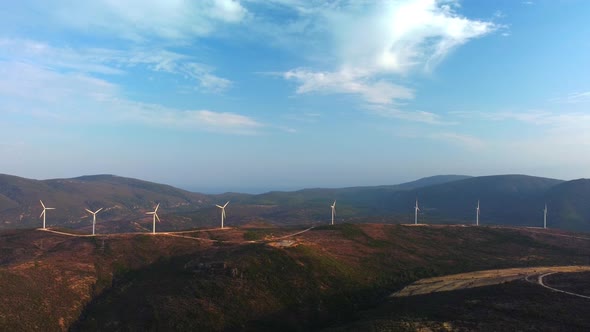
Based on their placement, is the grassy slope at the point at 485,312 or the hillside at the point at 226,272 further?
the hillside at the point at 226,272

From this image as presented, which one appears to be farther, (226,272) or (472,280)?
(226,272)

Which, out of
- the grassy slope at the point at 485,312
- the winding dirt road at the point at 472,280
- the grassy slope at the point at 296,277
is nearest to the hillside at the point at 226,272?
the grassy slope at the point at 296,277

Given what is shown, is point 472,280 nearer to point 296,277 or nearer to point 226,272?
point 296,277

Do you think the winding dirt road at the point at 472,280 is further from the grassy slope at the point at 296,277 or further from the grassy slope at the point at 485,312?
the grassy slope at the point at 296,277

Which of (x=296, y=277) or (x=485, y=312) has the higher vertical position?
(x=485, y=312)

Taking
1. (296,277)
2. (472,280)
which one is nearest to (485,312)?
(472,280)

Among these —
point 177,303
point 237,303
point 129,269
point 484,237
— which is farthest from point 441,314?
point 484,237

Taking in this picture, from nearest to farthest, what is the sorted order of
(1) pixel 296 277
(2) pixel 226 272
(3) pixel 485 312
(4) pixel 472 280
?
(3) pixel 485 312 < (4) pixel 472 280 < (2) pixel 226 272 < (1) pixel 296 277

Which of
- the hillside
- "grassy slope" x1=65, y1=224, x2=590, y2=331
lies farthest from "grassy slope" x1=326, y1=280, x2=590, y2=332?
"grassy slope" x1=65, y1=224, x2=590, y2=331

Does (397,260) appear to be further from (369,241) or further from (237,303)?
(237,303)
